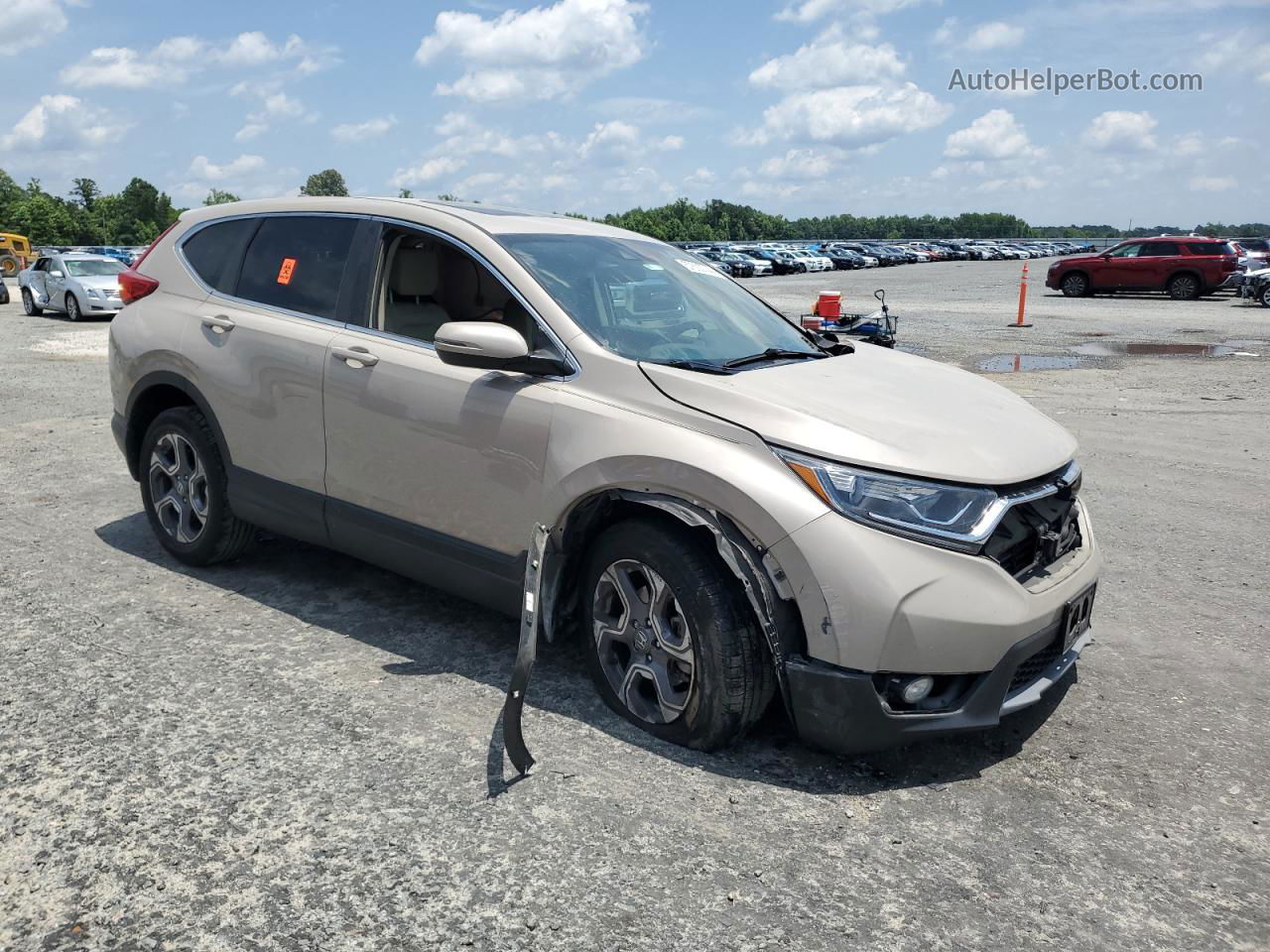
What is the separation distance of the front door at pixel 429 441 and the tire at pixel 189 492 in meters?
0.86

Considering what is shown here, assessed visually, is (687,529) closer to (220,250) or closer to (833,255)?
(220,250)

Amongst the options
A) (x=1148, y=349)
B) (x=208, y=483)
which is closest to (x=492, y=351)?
(x=208, y=483)

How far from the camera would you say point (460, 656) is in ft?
14.3

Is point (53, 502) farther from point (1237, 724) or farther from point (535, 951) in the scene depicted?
point (1237, 724)

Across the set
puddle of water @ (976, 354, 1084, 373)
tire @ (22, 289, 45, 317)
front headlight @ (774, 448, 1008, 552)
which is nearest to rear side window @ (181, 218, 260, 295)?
front headlight @ (774, 448, 1008, 552)

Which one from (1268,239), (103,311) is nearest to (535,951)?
(103,311)

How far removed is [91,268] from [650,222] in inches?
5079

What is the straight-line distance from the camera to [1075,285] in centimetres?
3091

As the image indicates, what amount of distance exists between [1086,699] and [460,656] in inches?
94.8

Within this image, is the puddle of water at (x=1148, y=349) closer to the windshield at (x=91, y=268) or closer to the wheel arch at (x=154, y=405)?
the wheel arch at (x=154, y=405)

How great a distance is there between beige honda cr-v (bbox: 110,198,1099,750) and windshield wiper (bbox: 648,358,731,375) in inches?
0.9

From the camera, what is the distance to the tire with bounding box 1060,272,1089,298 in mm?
30672

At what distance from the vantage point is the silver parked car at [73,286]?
73.8ft

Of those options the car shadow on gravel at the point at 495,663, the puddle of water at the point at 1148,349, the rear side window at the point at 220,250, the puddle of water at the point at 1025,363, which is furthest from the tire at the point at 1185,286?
the rear side window at the point at 220,250
